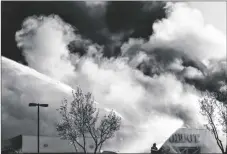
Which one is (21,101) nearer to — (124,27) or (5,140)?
(5,140)

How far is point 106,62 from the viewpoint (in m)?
18.2

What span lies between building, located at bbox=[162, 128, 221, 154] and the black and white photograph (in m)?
4.87

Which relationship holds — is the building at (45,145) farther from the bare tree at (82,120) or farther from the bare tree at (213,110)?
the bare tree at (213,110)

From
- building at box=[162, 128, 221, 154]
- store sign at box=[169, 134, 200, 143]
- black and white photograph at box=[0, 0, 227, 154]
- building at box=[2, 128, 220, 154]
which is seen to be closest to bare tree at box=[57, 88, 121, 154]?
black and white photograph at box=[0, 0, 227, 154]

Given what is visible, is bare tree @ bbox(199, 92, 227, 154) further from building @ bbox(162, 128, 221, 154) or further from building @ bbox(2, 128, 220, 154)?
building @ bbox(162, 128, 221, 154)

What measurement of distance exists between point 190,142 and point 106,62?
13389mm

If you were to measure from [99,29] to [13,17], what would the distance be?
15.4 feet

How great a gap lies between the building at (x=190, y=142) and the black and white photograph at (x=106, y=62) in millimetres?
4865

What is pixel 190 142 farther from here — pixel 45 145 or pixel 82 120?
pixel 45 145

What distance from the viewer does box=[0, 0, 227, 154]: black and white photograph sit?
16.8 metres

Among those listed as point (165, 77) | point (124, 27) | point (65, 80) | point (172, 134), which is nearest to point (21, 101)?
point (65, 80)

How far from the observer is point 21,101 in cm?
1741

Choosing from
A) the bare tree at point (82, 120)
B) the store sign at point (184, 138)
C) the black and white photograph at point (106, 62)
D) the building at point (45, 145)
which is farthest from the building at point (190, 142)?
the bare tree at point (82, 120)

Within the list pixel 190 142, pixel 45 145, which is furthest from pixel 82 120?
pixel 190 142
